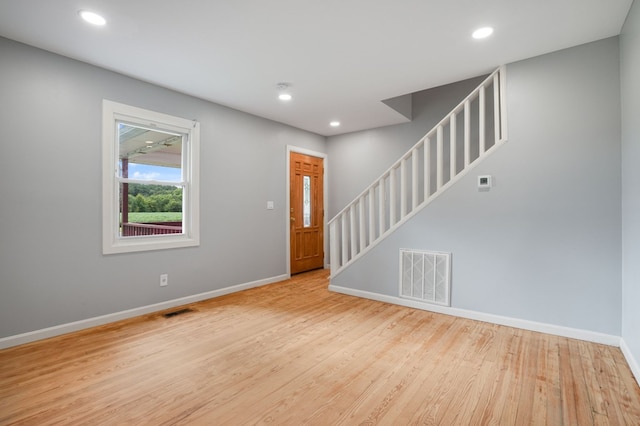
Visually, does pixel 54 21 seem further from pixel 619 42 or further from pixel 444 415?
pixel 619 42

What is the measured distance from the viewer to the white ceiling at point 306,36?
2240 mm

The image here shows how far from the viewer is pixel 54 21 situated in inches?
93.7

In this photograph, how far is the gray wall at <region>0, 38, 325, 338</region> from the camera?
267 cm

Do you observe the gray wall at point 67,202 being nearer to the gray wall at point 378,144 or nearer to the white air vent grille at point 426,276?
the white air vent grille at point 426,276

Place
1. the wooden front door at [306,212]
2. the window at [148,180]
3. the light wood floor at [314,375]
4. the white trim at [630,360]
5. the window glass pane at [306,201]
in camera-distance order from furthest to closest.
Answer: the window glass pane at [306,201] → the wooden front door at [306,212] → the window at [148,180] → the white trim at [630,360] → the light wood floor at [314,375]

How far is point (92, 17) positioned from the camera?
7.66 ft

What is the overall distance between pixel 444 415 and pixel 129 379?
80.7 inches

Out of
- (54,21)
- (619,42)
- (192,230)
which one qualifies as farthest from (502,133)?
(54,21)

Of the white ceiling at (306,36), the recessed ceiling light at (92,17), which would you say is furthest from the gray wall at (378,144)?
the recessed ceiling light at (92,17)

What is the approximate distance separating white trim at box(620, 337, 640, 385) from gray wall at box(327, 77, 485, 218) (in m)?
3.54

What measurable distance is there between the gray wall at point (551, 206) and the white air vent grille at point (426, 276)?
0.09m

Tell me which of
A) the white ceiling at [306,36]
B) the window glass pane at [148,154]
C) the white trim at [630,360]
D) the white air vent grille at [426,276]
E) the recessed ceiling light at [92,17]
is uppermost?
the white ceiling at [306,36]

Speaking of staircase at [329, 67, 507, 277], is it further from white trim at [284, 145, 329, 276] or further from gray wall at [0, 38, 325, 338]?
gray wall at [0, 38, 325, 338]

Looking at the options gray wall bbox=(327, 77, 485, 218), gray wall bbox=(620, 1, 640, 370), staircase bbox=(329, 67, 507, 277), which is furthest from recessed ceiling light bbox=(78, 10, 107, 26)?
gray wall bbox=(327, 77, 485, 218)
